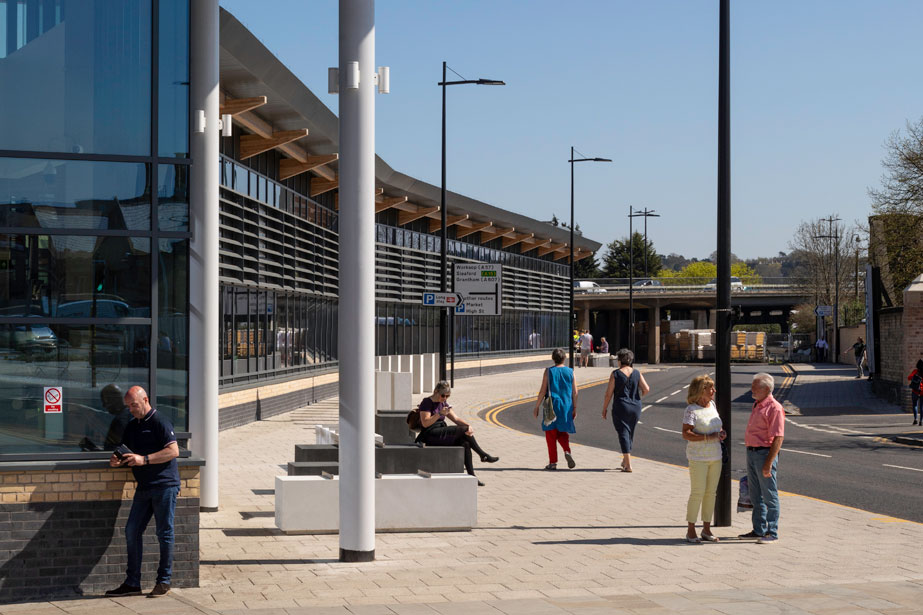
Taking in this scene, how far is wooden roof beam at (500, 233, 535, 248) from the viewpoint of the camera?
5916 centimetres

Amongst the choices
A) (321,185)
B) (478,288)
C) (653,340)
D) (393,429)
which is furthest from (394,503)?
(653,340)

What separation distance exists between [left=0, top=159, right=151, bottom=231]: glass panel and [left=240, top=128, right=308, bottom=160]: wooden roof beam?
58.3 ft

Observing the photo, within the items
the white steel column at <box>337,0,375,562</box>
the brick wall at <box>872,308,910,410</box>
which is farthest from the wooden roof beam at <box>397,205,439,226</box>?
the white steel column at <box>337,0,375,562</box>

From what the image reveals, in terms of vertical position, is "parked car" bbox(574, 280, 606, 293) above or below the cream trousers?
above

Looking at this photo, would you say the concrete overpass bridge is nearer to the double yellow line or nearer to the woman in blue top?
the double yellow line

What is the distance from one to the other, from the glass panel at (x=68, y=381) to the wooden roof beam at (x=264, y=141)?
18.2 meters

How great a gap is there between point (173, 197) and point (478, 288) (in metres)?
29.3

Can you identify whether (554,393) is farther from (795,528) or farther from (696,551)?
(696,551)

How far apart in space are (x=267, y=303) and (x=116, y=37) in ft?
63.5

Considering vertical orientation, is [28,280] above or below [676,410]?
above

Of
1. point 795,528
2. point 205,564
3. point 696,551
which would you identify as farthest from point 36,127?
point 795,528

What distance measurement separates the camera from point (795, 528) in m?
12.0

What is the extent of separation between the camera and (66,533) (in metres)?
8.38

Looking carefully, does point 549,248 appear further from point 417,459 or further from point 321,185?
point 417,459
